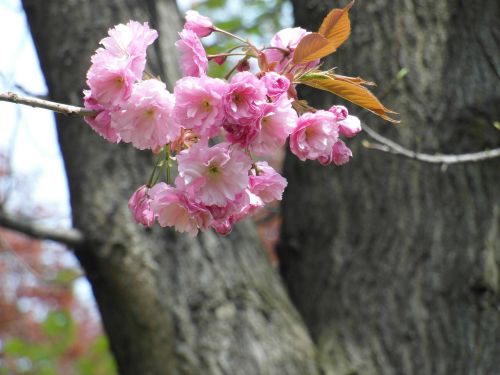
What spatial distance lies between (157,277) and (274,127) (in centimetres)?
143

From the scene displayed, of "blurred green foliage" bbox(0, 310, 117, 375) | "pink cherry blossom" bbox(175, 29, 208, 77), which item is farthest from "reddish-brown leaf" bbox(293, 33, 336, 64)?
"blurred green foliage" bbox(0, 310, 117, 375)

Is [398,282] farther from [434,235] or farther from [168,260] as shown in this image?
[168,260]

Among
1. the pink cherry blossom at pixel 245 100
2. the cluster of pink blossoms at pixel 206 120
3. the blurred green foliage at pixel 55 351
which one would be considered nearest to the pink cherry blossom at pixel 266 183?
the cluster of pink blossoms at pixel 206 120

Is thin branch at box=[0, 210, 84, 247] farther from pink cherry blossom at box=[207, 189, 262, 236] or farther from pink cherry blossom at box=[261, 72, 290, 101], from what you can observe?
pink cherry blossom at box=[261, 72, 290, 101]

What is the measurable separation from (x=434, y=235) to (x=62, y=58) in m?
1.43

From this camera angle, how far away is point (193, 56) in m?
1.01

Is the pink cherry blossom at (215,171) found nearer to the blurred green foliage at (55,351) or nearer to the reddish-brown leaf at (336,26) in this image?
the reddish-brown leaf at (336,26)

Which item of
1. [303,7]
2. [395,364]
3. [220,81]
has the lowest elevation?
[395,364]

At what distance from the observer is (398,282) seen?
7.59 ft

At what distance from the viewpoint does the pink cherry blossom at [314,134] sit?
39.7 inches

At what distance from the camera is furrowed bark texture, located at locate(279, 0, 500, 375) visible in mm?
2217

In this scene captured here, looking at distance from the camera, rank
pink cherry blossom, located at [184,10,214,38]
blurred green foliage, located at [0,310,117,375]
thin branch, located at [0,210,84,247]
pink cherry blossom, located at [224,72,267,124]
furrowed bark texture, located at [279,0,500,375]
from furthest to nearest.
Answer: blurred green foliage, located at [0,310,117,375], thin branch, located at [0,210,84,247], furrowed bark texture, located at [279,0,500,375], pink cherry blossom, located at [184,10,214,38], pink cherry blossom, located at [224,72,267,124]

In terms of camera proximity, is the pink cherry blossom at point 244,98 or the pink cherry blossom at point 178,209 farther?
the pink cherry blossom at point 178,209

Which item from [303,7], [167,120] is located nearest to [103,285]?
[303,7]
